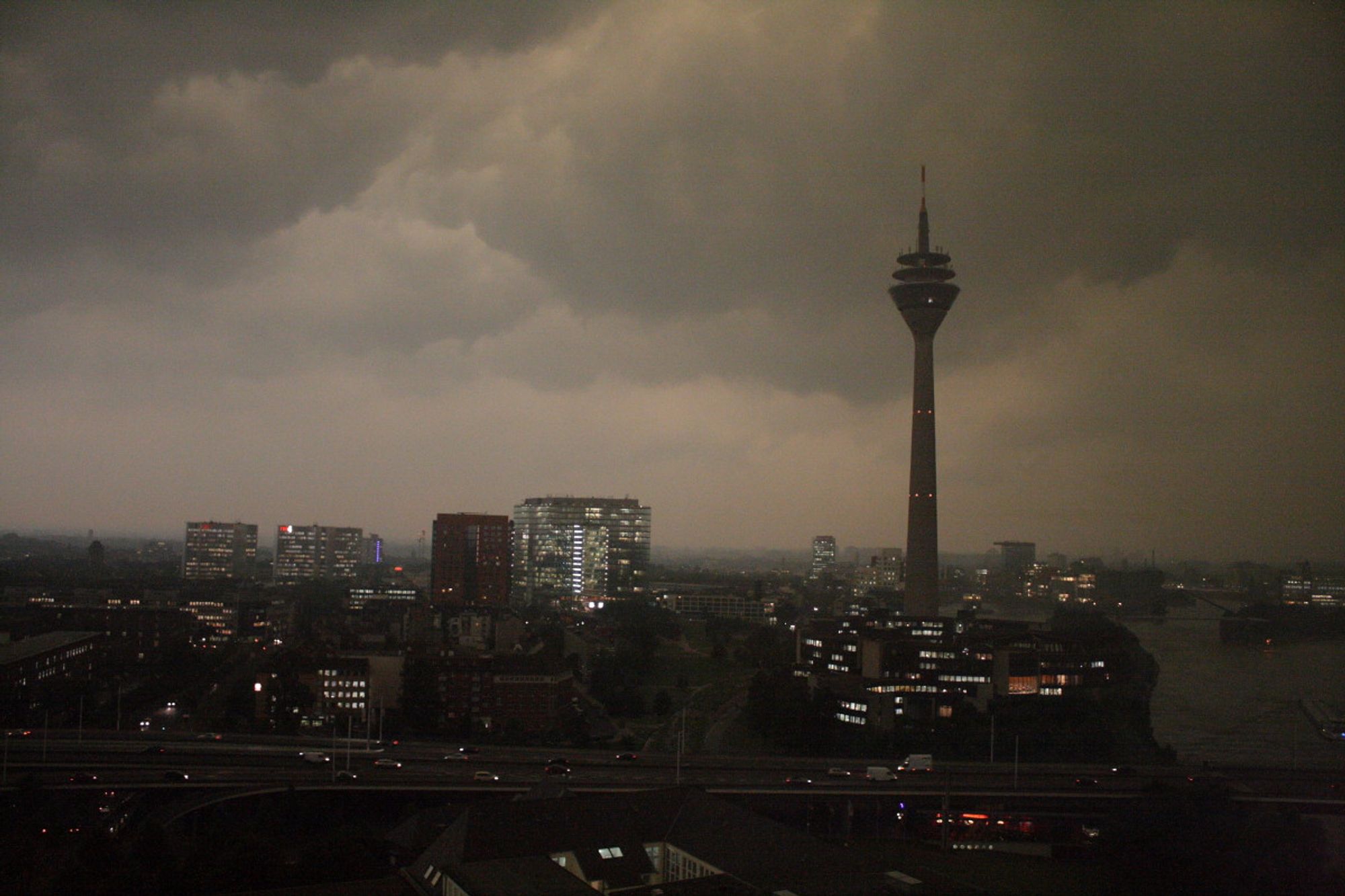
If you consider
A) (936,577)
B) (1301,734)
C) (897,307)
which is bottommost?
(1301,734)

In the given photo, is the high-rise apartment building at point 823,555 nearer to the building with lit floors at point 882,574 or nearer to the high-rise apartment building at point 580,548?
the building with lit floors at point 882,574

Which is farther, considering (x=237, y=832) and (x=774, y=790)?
(x=774, y=790)

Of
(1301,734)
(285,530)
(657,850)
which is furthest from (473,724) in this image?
(285,530)

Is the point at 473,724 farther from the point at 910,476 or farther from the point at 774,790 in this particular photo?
the point at 910,476

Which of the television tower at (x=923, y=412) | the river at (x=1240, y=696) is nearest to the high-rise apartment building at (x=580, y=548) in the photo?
the television tower at (x=923, y=412)

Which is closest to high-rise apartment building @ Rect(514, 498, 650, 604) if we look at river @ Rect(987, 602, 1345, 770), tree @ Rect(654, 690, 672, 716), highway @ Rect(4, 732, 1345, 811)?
river @ Rect(987, 602, 1345, 770)

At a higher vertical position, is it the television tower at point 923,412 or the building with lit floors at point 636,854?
the television tower at point 923,412

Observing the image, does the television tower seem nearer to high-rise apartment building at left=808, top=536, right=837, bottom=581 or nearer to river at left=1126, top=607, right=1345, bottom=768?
river at left=1126, top=607, right=1345, bottom=768
